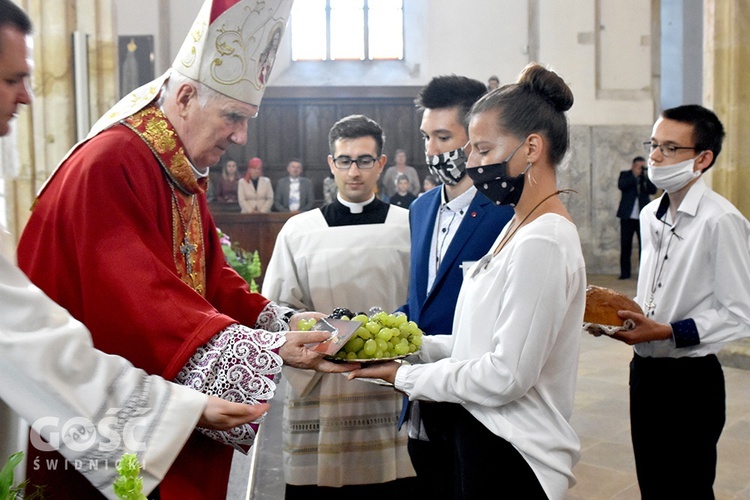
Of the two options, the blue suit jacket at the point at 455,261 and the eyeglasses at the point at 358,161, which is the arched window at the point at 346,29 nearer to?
the eyeglasses at the point at 358,161

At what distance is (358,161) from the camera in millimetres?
3051

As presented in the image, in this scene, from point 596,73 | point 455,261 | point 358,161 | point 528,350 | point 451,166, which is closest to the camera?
point 528,350

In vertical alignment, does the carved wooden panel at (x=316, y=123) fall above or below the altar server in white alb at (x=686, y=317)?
above

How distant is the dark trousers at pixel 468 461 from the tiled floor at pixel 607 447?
4.74ft

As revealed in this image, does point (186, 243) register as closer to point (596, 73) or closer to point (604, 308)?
point (604, 308)

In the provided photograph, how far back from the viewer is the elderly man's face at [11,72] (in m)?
1.42

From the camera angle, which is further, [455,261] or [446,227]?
[446,227]

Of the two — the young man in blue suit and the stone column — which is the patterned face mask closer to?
the young man in blue suit

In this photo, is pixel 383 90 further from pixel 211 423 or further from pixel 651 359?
pixel 211 423

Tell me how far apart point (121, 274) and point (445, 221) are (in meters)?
1.11

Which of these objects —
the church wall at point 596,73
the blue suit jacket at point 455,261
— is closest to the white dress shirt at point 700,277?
the blue suit jacket at point 455,261

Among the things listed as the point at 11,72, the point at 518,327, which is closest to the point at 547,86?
the point at 518,327

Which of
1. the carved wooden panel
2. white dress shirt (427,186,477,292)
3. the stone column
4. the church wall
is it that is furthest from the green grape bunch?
the carved wooden panel

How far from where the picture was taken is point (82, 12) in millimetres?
4645
